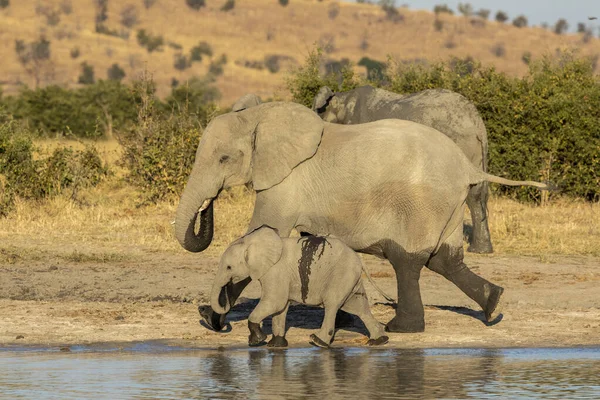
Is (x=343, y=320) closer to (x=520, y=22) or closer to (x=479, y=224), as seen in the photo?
(x=479, y=224)

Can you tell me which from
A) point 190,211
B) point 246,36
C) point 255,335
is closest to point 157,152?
point 190,211

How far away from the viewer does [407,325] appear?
32.7 ft

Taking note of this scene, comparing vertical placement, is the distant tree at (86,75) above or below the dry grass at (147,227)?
above

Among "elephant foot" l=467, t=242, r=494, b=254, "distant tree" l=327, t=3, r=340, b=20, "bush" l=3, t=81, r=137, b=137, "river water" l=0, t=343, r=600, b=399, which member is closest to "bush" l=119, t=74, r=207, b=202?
"elephant foot" l=467, t=242, r=494, b=254

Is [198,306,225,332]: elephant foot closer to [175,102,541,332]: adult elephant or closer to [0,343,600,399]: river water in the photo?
[175,102,541,332]: adult elephant

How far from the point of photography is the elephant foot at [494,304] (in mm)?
10039

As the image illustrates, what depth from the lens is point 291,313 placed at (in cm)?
1105

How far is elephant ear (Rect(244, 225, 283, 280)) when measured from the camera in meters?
9.23

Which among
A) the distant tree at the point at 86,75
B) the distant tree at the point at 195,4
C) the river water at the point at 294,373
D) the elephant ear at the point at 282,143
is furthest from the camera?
the distant tree at the point at 195,4

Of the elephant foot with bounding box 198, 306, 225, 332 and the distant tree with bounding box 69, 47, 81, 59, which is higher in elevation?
the distant tree with bounding box 69, 47, 81, 59

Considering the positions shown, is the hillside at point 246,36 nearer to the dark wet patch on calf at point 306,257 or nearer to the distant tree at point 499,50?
the distant tree at point 499,50

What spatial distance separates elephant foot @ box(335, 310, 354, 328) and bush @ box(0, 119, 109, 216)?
8832 millimetres

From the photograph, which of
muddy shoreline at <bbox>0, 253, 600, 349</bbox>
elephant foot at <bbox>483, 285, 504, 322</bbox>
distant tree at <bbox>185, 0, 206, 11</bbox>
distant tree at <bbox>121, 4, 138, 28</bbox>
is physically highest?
distant tree at <bbox>185, 0, 206, 11</bbox>

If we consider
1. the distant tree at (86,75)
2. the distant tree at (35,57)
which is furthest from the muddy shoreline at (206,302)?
the distant tree at (35,57)
